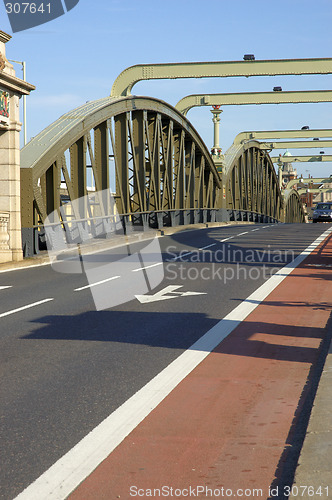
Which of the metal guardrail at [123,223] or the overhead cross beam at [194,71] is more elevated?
the overhead cross beam at [194,71]

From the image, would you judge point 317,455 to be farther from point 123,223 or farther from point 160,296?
point 123,223

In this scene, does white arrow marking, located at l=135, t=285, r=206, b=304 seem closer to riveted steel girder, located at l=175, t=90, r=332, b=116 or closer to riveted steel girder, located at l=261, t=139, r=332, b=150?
riveted steel girder, located at l=175, t=90, r=332, b=116

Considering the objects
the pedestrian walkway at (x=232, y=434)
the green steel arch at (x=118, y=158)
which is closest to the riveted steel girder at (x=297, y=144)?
the green steel arch at (x=118, y=158)

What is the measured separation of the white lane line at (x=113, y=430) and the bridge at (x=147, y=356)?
2 centimetres

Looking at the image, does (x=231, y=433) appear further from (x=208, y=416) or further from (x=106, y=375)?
(x=106, y=375)

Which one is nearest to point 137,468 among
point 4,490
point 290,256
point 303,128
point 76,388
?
point 4,490

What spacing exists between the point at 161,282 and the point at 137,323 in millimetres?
5170

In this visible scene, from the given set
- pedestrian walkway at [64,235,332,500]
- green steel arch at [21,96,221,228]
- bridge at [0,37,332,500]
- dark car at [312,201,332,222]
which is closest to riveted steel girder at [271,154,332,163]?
dark car at [312,201,332,222]

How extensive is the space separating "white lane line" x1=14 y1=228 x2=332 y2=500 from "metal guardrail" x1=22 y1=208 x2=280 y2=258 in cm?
1232

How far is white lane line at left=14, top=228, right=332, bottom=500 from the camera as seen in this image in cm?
424

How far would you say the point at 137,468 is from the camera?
14.7 feet

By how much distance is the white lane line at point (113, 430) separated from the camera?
424 cm

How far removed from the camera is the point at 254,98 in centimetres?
4028

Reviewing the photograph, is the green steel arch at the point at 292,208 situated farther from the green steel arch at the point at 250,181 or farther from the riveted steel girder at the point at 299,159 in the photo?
the green steel arch at the point at 250,181
